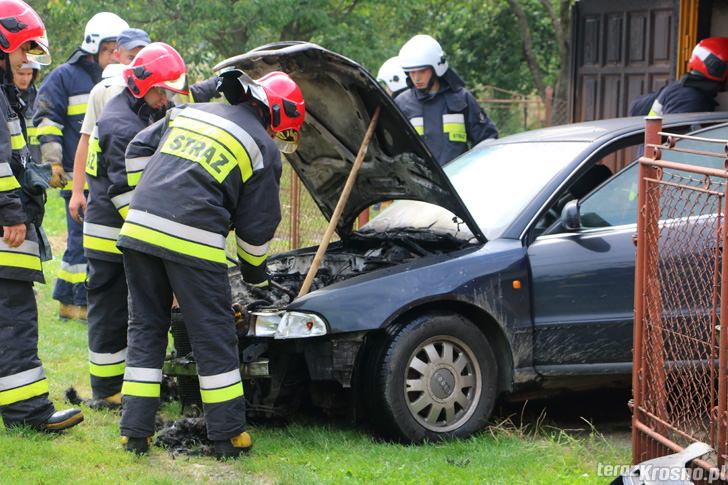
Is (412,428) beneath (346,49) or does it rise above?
beneath

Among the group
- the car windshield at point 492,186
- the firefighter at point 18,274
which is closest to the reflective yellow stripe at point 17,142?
the firefighter at point 18,274

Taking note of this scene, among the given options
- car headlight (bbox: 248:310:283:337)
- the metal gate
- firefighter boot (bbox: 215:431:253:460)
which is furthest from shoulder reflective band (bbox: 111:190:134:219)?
the metal gate

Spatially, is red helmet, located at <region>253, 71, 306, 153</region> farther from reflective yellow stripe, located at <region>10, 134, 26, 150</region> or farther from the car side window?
the car side window

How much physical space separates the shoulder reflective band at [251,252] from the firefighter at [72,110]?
3206 millimetres

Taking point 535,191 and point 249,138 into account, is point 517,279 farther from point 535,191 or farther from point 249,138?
point 249,138

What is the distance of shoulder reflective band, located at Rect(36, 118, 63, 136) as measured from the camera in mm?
7883

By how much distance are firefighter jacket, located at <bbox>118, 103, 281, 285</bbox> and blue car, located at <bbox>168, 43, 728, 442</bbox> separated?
45cm

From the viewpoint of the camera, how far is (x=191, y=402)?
5.66 meters

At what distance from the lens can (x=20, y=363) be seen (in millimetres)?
5203

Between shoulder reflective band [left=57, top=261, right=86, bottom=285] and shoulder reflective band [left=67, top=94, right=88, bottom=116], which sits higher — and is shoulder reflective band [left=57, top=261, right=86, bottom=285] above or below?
below

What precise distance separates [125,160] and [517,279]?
2.16 m

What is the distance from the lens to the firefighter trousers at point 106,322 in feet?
19.1

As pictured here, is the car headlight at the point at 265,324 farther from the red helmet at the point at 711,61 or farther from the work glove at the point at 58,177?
the red helmet at the point at 711,61

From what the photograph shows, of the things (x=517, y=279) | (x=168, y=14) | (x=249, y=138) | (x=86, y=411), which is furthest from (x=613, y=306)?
(x=168, y=14)
